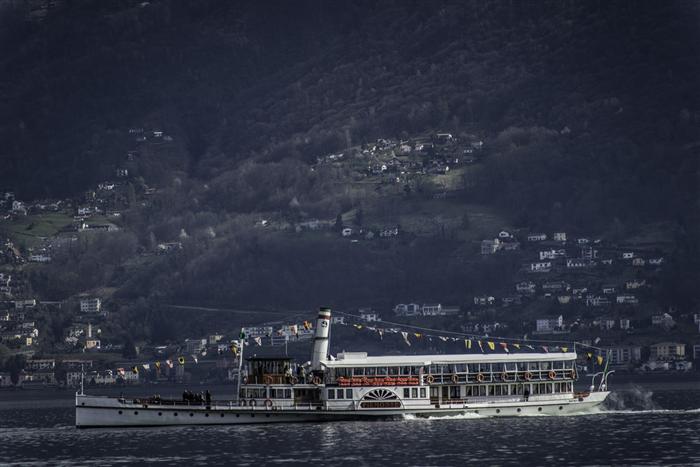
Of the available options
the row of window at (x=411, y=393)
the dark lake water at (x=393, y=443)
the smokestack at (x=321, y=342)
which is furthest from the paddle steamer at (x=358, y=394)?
the dark lake water at (x=393, y=443)

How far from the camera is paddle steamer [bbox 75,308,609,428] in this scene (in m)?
163

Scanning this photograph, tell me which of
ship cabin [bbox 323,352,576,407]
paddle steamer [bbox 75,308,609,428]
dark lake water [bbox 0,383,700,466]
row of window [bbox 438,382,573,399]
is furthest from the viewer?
row of window [bbox 438,382,573,399]

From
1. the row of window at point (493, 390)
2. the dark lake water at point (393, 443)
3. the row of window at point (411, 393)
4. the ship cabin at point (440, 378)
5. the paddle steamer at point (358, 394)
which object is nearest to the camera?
the dark lake water at point (393, 443)

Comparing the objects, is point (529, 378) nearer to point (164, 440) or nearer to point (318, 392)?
point (318, 392)

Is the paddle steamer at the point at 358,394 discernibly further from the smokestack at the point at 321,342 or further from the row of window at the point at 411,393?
the smokestack at the point at 321,342

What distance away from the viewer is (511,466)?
12812cm

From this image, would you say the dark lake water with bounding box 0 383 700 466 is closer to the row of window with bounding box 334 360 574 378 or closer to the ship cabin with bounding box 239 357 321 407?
the ship cabin with bounding box 239 357 321 407

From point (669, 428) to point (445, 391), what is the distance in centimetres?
2180

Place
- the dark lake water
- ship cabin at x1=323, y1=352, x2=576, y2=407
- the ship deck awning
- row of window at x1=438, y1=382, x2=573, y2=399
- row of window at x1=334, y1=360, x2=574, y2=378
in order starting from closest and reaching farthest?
the dark lake water < the ship deck awning < ship cabin at x1=323, y1=352, x2=576, y2=407 < row of window at x1=334, y1=360, x2=574, y2=378 < row of window at x1=438, y1=382, x2=573, y2=399

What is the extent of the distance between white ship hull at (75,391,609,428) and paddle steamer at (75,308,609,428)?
0.10 metres

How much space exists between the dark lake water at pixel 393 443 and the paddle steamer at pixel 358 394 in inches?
53.1

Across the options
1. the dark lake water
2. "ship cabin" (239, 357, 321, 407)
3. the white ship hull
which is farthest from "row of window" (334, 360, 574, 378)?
the dark lake water

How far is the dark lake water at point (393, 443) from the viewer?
5285 inches

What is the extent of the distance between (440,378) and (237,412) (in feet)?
65.0
